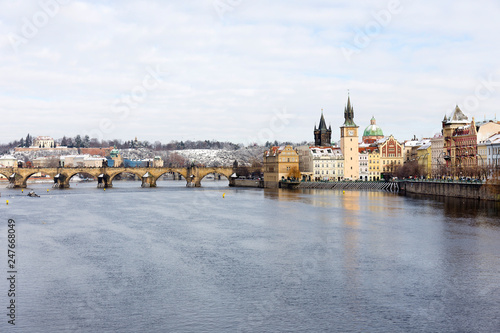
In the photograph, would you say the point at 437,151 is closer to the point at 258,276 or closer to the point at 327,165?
the point at 327,165

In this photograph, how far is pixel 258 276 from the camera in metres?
26.1

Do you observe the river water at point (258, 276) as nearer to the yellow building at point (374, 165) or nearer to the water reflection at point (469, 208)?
the water reflection at point (469, 208)

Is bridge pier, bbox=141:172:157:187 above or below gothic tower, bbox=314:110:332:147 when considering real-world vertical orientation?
below

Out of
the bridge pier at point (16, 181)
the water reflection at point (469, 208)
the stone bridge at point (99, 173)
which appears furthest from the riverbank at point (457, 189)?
the bridge pier at point (16, 181)

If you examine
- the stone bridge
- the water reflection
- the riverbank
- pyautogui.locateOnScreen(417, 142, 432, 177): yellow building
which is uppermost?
pyautogui.locateOnScreen(417, 142, 432, 177): yellow building

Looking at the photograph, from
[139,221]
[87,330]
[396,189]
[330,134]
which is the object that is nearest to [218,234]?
[139,221]

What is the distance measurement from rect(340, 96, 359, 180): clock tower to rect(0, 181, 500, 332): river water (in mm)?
74084

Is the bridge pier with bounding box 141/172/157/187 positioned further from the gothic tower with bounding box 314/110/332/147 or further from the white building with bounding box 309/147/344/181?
the gothic tower with bounding box 314/110/332/147

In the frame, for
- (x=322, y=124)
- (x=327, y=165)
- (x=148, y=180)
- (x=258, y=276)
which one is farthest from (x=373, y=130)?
(x=258, y=276)

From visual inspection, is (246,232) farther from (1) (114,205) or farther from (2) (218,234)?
(1) (114,205)

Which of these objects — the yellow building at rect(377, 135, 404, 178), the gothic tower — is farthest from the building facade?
the gothic tower

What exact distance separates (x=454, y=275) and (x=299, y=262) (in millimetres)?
7443

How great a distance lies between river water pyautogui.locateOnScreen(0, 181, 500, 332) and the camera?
20031 millimetres

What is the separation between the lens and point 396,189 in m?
99.0
